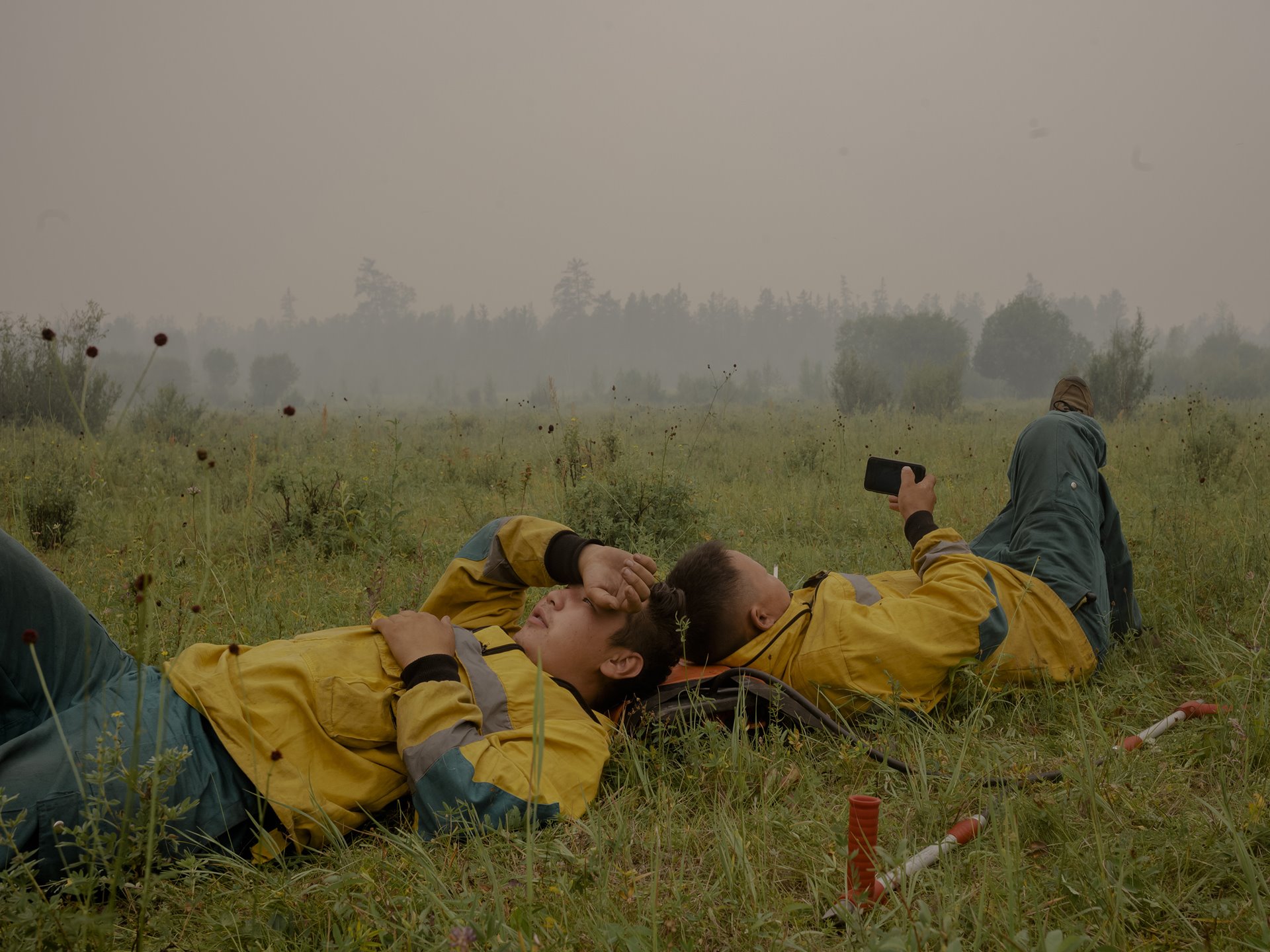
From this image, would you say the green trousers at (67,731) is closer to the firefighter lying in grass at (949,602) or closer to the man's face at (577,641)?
the man's face at (577,641)

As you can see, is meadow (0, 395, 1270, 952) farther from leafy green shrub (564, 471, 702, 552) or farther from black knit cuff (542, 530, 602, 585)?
black knit cuff (542, 530, 602, 585)

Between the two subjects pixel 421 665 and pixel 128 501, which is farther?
pixel 128 501

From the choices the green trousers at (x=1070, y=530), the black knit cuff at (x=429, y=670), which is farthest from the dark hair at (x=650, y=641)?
the green trousers at (x=1070, y=530)

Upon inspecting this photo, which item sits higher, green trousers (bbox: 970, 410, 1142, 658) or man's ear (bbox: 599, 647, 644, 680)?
green trousers (bbox: 970, 410, 1142, 658)

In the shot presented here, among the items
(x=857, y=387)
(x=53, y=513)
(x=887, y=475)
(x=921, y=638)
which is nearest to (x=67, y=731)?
(x=921, y=638)

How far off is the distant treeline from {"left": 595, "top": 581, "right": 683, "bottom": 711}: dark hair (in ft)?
159

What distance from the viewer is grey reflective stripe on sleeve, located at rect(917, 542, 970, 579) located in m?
2.96

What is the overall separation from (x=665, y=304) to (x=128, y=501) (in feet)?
371

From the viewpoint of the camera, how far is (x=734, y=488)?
307 inches

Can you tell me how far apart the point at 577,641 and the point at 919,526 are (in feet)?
5.15

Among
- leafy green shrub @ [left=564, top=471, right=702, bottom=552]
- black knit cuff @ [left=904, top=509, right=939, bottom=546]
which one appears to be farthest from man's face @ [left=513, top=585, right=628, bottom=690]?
leafy green shrub @ [left=564, top=471, right=702, bottom=552]

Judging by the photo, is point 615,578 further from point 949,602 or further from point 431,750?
point 949,602

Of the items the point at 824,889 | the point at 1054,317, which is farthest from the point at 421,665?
the point at 1054,317

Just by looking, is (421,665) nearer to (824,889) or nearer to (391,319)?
(824,889)
